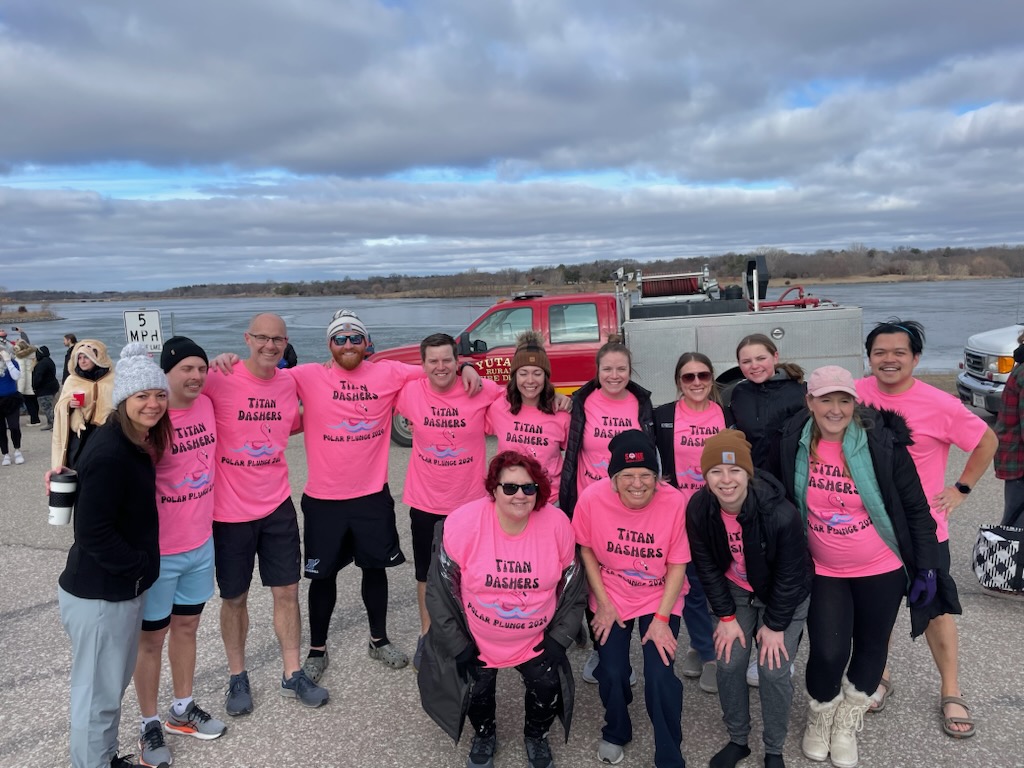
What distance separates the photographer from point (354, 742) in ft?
10.5

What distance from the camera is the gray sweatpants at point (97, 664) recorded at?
2.68m

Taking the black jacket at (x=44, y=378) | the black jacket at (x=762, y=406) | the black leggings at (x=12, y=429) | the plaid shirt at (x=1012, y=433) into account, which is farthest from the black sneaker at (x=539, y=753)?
the black jacket at (x=44, y=378)

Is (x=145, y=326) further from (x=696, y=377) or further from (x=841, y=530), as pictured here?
(x=841, y=530)

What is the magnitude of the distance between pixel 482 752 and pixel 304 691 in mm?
1077

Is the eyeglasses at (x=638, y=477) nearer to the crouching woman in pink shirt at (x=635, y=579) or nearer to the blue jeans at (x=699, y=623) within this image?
the crouching woman in pink shirt at (x=635, y=579)

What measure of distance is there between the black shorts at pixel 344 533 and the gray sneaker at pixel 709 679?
1.73 meters

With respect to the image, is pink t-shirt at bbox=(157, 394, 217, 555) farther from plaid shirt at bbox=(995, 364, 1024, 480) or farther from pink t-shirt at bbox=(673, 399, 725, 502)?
plaid shirt at bbox=(995, 364, 1024, 480)

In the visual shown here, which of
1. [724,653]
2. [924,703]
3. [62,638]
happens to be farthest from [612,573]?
[62,638]

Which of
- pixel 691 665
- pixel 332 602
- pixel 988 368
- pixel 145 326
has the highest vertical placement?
pixel 145 326

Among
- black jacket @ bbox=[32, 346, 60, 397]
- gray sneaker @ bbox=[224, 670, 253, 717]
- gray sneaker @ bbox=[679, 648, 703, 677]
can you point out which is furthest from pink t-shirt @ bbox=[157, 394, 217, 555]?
black jacket @ bbox=[32, 346, 60, 397]

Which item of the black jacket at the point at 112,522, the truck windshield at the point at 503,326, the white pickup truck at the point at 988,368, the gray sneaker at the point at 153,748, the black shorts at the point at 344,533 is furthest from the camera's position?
the truck windshield at the point at 503,326

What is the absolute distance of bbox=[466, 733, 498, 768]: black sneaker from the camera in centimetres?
→ 294

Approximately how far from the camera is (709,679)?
11.7ft

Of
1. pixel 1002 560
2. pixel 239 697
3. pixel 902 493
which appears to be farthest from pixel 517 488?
pixel 1002 560
